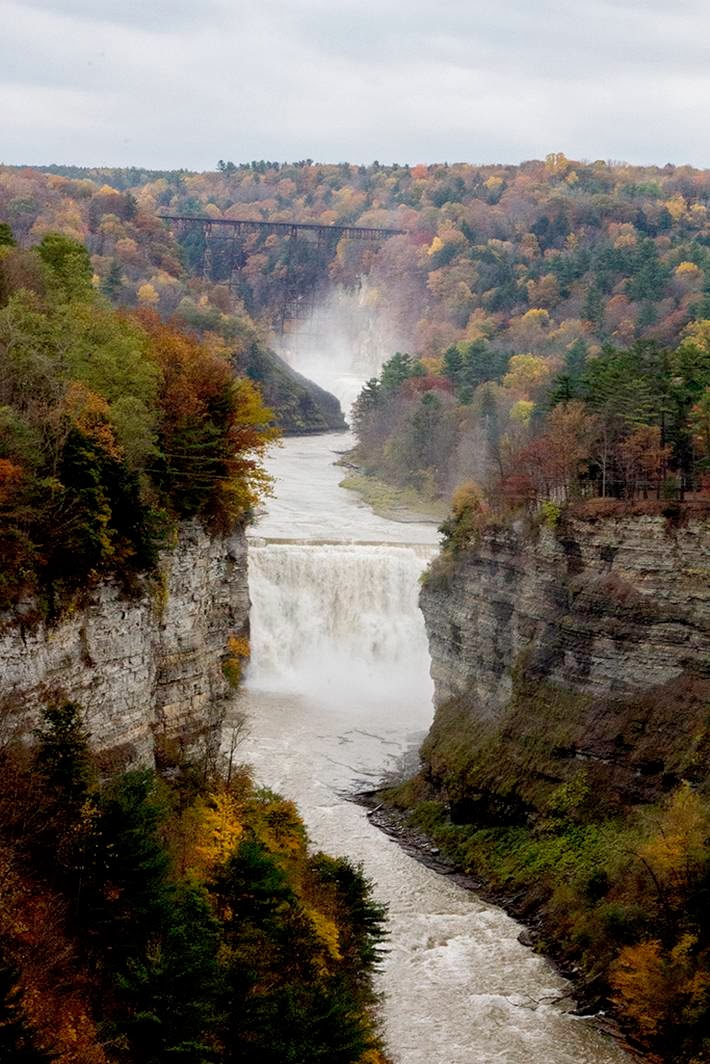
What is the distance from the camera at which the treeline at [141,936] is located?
28.9m

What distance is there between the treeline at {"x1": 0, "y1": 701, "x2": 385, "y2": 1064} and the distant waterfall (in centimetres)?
4026

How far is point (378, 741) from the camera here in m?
66.6

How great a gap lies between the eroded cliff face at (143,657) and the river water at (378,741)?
30.8 feet

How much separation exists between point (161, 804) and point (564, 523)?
23870 mm

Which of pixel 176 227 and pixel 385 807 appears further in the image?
pixel 176 227

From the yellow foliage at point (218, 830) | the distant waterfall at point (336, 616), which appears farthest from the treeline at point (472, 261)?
the yellow foliage at point (218, 830)

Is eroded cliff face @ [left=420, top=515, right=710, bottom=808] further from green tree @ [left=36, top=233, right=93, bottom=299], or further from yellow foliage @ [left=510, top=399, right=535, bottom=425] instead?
yellow foliage @ [left=510, top=399, right=535, bottom=425]

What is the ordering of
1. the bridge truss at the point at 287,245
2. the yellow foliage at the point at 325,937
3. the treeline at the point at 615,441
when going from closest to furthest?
the yellow foliage at the point at 325,937
the treeline at the point at 615,441
the bridge truss at the point at 287,245

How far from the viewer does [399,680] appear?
77312 mm

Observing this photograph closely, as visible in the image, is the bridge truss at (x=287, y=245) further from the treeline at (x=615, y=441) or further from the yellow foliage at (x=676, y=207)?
the treeline at (x=615, y=441)

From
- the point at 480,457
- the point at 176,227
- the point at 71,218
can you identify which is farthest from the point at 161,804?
the point at 176,227

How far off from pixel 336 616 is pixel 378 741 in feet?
45.1

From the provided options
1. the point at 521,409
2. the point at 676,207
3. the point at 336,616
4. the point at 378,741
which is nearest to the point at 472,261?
the point at 676,207

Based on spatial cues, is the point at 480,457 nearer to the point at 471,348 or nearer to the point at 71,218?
the point at 471,348
